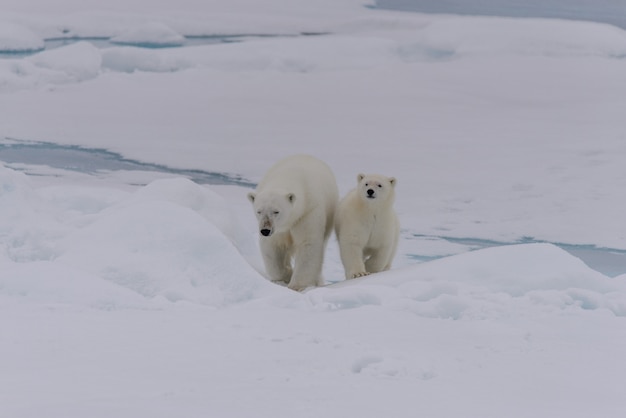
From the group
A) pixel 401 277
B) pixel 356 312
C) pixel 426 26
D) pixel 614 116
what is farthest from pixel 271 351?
pixel 426 26

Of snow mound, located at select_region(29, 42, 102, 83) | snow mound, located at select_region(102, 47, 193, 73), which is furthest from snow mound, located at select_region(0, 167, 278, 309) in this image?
snow mound, located at select_region(102, 47, 193, 73)

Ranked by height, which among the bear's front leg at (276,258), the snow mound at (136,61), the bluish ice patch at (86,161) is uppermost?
the snow mound at (136,61)

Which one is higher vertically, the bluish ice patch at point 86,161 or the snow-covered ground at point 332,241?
the snow-covered ground at point 332,241

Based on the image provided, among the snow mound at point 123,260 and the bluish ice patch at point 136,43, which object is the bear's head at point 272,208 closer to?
the snow mound at point 123,260

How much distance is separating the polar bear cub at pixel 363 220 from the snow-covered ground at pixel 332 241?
0.39m

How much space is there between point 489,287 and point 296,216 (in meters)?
1.04

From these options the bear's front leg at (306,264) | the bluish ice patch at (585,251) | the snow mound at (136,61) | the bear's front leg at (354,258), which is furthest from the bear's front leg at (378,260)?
the snow mound at (136,61)

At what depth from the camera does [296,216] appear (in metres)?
4.61

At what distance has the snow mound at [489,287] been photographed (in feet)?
12.0

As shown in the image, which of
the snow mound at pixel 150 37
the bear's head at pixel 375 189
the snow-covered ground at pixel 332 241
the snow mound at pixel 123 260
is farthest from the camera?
the snow mound at pixel 150 37

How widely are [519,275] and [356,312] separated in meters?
0.80

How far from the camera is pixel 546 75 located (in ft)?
56.3

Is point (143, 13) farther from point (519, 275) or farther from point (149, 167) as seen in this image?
point (519, 275)

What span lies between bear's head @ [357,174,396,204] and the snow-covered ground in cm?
41
